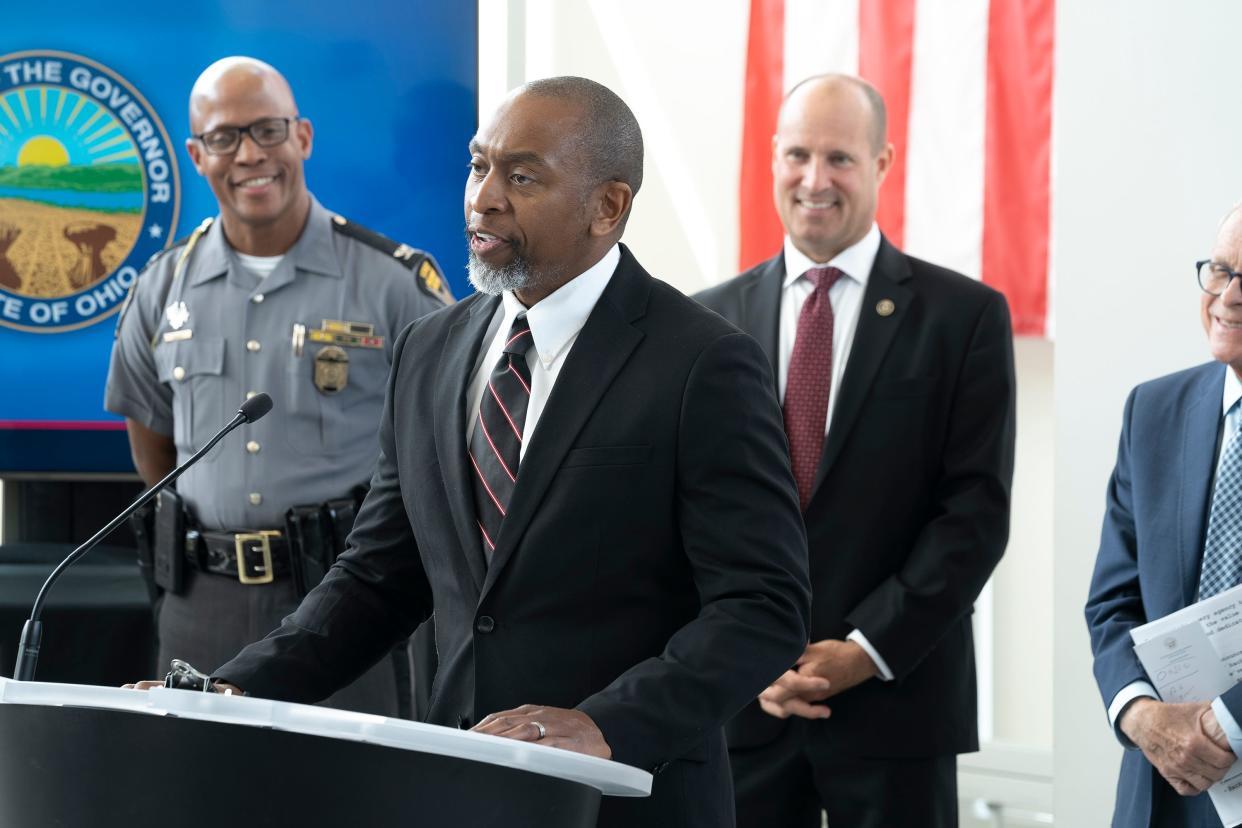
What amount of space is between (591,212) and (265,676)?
23.2 inches

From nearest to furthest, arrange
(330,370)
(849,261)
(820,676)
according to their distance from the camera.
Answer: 1. (820,676)
2. (849,261)
3. (330,370)

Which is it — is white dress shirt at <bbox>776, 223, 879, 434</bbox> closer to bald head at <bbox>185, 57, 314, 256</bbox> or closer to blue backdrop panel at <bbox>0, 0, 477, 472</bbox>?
bald head at <bbox>185, 57, 314, 256</bbox>

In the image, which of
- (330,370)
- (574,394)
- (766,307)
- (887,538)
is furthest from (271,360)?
(574,394)

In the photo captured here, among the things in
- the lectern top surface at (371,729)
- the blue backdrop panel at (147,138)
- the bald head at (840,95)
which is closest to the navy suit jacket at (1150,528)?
the bald head at (840,95)

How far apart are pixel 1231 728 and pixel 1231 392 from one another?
0.50 metres

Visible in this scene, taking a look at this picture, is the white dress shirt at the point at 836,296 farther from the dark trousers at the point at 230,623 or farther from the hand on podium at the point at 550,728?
the hand on podium at the point at 550,728

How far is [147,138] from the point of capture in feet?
13.0

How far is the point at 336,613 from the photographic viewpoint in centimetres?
162

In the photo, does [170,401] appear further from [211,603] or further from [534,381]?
[534,381]

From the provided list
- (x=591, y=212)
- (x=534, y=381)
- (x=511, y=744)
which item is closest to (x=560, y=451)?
(x=534, y=381)

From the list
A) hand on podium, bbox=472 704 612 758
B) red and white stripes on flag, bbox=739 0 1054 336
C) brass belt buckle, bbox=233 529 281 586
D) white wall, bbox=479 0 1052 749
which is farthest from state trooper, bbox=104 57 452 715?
hand on podium, bbox=472 704 612 758

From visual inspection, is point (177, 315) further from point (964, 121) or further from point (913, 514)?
point (964, 121)

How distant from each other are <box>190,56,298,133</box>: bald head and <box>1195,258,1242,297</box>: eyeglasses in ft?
5.88

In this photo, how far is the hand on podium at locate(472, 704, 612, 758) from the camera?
127 cm
